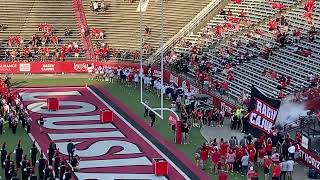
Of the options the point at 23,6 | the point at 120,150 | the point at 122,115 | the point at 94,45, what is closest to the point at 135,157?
the point at 120,150

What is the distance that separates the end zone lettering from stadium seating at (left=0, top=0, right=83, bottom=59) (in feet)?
53.3

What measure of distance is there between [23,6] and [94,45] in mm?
5477

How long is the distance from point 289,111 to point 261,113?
926mm

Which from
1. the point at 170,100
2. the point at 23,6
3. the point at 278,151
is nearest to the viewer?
the point at 278,151

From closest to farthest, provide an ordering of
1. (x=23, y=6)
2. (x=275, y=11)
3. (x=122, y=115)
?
(x=122, y=115)
(x=275, y=11)
(x=23, y=6)

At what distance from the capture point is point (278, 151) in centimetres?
2234

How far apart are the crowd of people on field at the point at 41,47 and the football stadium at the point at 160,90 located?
63 millimetres

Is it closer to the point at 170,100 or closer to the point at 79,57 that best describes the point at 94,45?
the point at 79,57

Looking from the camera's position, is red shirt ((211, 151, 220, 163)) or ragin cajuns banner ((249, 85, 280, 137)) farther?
ragin cajuns banner ((249, 85, 280, 137))

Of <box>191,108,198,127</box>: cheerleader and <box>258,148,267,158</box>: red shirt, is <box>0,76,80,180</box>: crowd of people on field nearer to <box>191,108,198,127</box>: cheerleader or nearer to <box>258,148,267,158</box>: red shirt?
<box>258,148,267,158</box>: red shirt

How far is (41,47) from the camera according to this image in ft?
129

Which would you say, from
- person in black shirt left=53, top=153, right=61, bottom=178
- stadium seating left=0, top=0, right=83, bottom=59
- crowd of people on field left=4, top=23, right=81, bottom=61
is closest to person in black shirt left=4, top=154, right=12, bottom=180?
person in black shirt left=53, top=153, right=61, bottom=178

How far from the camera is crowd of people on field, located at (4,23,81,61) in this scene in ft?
126

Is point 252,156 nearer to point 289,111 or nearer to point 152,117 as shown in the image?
point 289,111
